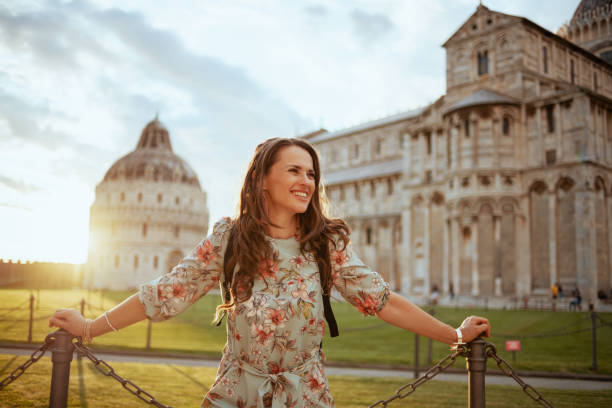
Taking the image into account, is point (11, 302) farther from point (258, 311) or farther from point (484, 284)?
point (484, 284)

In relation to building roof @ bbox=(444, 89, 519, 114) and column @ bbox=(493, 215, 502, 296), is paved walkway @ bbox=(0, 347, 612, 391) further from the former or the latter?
building roof @ bbox=(444, 89, 519, 114)

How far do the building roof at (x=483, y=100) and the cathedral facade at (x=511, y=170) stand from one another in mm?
83

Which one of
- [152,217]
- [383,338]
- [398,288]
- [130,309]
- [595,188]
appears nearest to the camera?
[130,309]

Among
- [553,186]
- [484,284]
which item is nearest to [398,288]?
[484,284]

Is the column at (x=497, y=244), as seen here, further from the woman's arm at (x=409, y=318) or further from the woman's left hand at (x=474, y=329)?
the woman's arm at (x=409, y=318)

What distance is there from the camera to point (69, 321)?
330 centimetres

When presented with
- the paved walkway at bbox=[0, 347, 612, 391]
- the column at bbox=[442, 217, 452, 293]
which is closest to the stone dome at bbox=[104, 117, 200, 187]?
the column at bbox=[442, 217, 452, 293]

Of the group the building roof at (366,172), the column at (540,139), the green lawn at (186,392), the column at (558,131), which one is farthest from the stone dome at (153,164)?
the green lawn at (186,392)

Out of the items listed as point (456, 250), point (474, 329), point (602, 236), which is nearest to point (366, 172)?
point (456, 250)

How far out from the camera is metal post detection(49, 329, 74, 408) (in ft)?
11.5

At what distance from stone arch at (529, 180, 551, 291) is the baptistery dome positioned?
64.4 meters

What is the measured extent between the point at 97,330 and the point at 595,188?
122 ft

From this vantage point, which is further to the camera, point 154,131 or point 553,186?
point 154,131

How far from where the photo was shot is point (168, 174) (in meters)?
93.8
